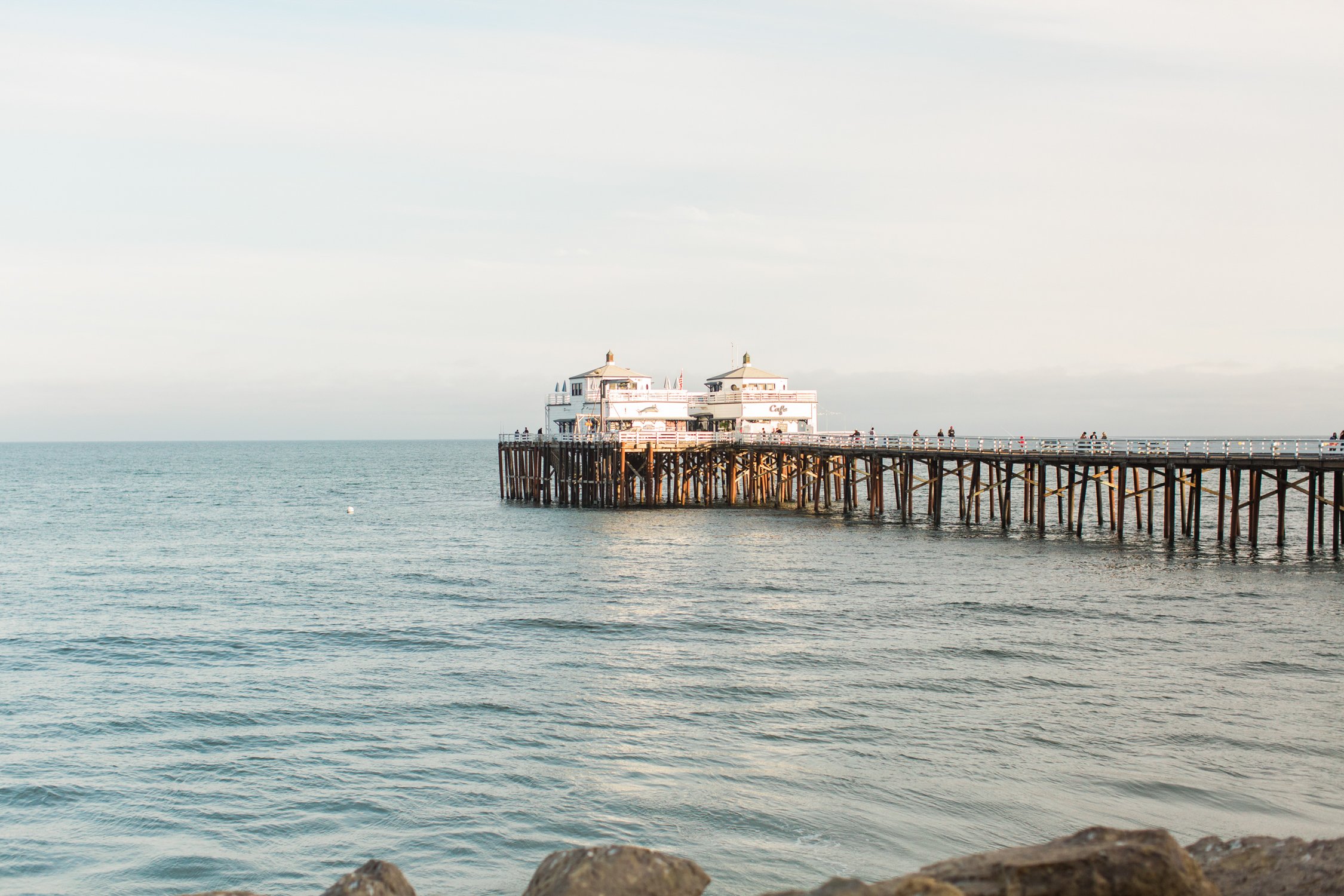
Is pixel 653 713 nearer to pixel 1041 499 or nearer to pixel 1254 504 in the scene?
pixel 1254 504

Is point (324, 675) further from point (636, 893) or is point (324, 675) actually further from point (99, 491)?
point (99, 491)

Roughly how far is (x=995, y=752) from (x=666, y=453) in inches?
1939

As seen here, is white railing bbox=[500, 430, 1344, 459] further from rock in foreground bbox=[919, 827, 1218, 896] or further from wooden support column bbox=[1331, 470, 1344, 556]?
rock in foreground bbox=[919, 827, 1218, 896]

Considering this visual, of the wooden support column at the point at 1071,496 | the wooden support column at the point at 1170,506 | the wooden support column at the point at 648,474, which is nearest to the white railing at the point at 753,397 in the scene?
the wooden support column at the point at 648,474

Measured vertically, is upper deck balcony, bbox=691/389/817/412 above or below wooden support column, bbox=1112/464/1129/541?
above

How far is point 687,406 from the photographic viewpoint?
72.9 metres

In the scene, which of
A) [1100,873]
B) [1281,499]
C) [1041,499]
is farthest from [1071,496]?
[1100,873]

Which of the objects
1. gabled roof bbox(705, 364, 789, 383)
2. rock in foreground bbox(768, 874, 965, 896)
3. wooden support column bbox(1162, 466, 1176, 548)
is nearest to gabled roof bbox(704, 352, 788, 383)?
gabled roof bbox(705, 364, 789, 383)

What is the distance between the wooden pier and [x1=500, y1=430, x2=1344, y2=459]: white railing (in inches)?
3.5

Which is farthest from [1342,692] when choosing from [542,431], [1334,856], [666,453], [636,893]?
[542,431]

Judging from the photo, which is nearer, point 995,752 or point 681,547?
point 995,752

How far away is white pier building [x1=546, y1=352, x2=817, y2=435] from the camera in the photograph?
70000 millimetres

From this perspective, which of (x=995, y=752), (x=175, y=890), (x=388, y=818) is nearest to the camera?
(x=175, y=890)

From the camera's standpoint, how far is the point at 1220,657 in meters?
24.7
